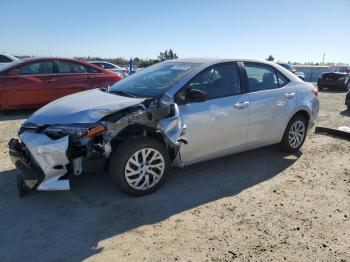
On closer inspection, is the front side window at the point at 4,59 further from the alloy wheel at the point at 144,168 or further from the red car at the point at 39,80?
the alloy wheel at the point at 144,168

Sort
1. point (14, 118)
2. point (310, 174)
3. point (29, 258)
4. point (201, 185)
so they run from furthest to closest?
point (14, 118) < point (310, 174) < point (201, 185) < point (29, 258)

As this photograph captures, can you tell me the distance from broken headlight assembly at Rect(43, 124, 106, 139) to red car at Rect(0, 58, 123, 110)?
17.2 ft

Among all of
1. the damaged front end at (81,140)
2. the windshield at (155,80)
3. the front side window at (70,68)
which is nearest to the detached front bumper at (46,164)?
the damaged front end at (81,140)

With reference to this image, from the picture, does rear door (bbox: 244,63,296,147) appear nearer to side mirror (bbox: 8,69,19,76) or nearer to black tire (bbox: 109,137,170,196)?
black tire (bbox: 109,137,170,196)

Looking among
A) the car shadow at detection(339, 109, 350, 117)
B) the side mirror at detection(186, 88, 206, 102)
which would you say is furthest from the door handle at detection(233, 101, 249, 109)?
the car shadow at detection(339, 109, 350, 117)

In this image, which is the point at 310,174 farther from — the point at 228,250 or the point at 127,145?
the point at 127,145

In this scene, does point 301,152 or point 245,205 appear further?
point 301,152

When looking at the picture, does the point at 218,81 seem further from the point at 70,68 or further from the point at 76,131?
the point at 70,68

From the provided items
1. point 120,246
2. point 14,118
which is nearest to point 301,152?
point 120,246

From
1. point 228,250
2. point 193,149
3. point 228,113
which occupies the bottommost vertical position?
point 228,250

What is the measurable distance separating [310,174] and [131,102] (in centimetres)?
283

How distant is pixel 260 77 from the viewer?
5188 millimetres

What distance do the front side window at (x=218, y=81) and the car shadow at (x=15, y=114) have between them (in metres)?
5.48

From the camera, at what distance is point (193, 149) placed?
4383 millimetres
